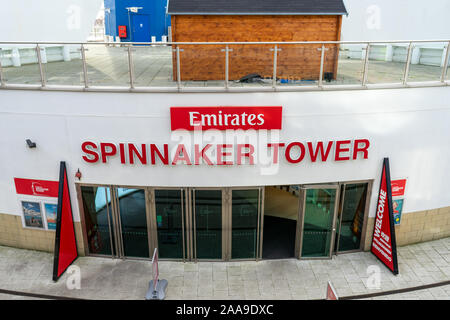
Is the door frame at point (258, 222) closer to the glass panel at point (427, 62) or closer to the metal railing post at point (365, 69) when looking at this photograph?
the metal railing post at point (365, 69)

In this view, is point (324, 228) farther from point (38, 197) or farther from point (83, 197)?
point (38, 197)

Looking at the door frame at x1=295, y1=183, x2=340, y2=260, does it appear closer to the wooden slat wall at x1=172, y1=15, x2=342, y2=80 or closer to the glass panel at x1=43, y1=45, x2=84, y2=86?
the wooden slat wall at x1=172, y1=15, x2=342, y2=80

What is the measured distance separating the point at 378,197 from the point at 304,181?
7.37 feet

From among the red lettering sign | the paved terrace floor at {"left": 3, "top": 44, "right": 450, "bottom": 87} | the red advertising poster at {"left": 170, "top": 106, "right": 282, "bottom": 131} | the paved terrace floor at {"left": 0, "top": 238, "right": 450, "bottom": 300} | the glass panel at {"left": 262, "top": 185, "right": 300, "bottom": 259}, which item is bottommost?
the paved terrace floor at {"left": 0, "top": 238, "right": 450, "bottom": 300}

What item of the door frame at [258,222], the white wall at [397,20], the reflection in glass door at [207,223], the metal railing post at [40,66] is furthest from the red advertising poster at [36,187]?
the white wall at [397,20]

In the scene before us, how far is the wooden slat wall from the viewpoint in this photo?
873cm

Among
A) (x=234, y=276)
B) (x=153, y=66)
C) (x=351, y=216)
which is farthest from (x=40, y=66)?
(x=351, y=216)

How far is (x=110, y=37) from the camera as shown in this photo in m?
23.5

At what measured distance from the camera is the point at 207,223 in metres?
9.95

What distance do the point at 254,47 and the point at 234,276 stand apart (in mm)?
5744

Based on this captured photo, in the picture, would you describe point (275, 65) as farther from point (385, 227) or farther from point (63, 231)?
point (63, 231)

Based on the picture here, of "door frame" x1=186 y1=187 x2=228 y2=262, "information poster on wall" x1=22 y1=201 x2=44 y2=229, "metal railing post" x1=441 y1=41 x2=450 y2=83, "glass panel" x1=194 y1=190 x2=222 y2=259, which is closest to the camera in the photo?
"metal railing post" x1=441 y1=41 x2=450 y2=83

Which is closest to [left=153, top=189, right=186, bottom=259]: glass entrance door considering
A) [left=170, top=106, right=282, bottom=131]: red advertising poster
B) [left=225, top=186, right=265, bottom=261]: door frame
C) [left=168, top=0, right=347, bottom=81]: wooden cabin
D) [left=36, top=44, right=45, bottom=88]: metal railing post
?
[left=225, top=186, right=265, bottom=261]: door frame
